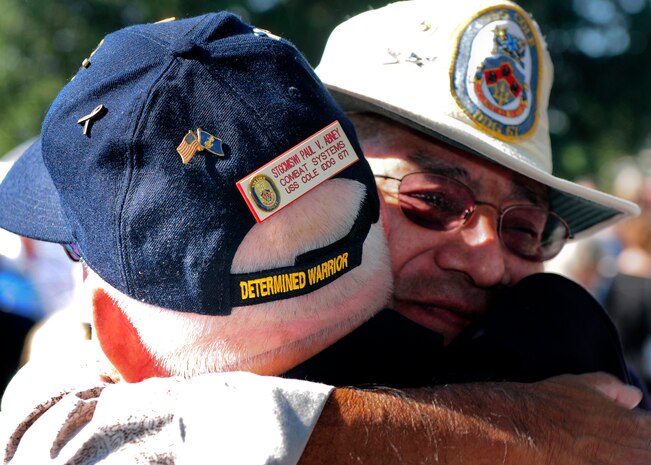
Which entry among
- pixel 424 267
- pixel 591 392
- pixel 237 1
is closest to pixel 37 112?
pixel 237 1

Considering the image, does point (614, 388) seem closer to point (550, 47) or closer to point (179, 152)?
point (179, 152)

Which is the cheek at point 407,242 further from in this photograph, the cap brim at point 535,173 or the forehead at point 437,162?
the cap brim at point 535,173

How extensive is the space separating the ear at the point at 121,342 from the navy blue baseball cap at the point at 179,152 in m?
0.06

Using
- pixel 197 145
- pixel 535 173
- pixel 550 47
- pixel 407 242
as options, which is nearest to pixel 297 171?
pixel 197 145

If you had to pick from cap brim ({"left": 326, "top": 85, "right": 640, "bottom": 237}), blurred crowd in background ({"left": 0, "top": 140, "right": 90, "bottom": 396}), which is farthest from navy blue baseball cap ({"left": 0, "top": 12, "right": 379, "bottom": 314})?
blurred crowd in background ({"left": 0, "top": 140, "right": 90, "bottom": 396})

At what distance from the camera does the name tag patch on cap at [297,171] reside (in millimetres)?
1443

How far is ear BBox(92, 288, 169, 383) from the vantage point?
1.53m

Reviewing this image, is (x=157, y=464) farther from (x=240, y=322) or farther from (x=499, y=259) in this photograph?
(x=499, y=259)

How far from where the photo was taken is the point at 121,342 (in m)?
1.55

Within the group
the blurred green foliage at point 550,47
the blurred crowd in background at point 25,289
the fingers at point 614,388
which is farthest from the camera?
the blurred green foliage at point 550,47

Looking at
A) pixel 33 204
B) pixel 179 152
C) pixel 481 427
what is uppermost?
pixel 179 152

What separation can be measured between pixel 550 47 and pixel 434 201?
12.6m

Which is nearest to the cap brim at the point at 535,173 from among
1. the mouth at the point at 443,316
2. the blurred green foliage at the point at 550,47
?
the mouth at the point at 443,316

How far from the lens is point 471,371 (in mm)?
1752
